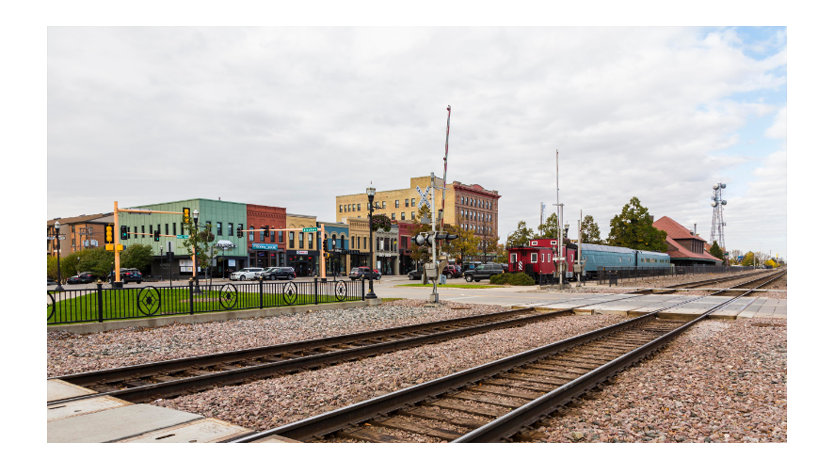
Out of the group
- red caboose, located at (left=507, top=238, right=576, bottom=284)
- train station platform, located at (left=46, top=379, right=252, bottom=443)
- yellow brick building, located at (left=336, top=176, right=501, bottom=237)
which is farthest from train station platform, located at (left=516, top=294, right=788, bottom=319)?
yellow brick building, located at (left=336, top=176, right=501, bottom=237)

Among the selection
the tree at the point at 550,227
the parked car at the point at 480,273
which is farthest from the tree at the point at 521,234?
the parked car at the point at 480,273

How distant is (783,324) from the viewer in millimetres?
16234

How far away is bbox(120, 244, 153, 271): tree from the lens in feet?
205

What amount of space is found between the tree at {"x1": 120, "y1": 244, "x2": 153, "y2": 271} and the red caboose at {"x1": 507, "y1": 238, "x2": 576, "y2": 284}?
4240 cm

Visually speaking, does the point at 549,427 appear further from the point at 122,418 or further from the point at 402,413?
the point at 122,418

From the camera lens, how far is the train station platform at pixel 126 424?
18.9 ft

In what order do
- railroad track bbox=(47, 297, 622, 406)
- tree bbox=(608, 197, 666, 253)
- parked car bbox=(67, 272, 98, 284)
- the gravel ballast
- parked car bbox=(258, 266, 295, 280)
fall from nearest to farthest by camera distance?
the gravel ballast, railroad track bbox=(47, 297, 622, 406), parked car bbox=(67, 272, 98, 284), parked car bbox=(258, 266, 295, 280), tree bbox=(608, 197, 666, 253)

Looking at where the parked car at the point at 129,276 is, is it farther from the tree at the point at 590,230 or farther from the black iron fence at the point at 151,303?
the tree at the point at 590,230

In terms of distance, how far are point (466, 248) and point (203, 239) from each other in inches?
1231

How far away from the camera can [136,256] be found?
63.2 meters

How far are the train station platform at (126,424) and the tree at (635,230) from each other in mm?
85077

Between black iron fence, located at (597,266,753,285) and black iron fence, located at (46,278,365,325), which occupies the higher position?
black iron fence, located at (46,278,365,325)

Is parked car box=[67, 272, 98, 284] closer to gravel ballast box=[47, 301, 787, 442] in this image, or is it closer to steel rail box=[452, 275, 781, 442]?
gravel ballast box=[47, 301, 787, 442]
